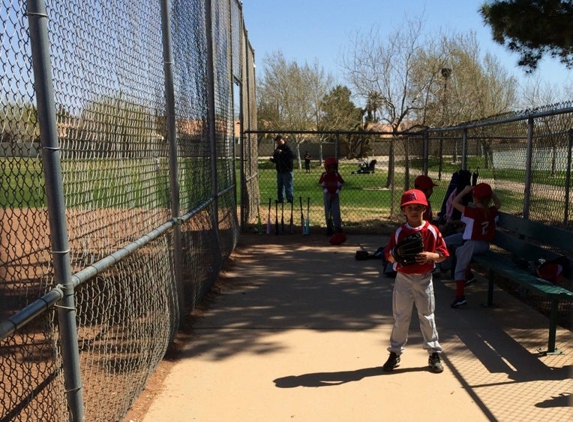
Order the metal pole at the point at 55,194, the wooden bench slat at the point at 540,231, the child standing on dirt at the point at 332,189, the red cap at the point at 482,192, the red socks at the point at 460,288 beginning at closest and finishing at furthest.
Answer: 1. the metal pole at the point at 55,194
2. the wooden bench slat at the point at 540,231
3. the red socks at the point at 460,288
4. the red cap at the point at 482,192
5. the child standing on dirt at the point at 332,189

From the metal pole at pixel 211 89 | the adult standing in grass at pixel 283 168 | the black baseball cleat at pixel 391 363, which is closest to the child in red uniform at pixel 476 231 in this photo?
the black baseball cleat at pixel 391 363

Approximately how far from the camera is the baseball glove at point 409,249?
15.1 feet

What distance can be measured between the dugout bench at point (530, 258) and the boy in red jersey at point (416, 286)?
3.84 ft

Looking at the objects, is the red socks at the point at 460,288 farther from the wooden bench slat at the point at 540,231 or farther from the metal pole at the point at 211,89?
the metal pole at the point at 211,89

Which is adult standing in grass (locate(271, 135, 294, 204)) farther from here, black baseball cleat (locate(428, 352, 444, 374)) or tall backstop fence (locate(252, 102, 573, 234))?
black baseball cleat (locate(428, 352, 444, 374))

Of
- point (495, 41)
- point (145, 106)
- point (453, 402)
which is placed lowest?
point (453, 402)

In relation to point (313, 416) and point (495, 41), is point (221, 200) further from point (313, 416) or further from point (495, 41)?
point (495, 41)

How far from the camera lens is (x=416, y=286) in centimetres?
481

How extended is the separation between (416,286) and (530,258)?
261 centimetres

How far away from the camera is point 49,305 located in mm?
2521

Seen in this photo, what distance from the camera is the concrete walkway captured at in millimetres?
4125

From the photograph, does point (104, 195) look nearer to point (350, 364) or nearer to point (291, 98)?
point (350, 364)

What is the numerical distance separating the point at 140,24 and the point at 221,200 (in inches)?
179

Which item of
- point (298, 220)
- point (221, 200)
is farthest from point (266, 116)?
point (221, 200)
